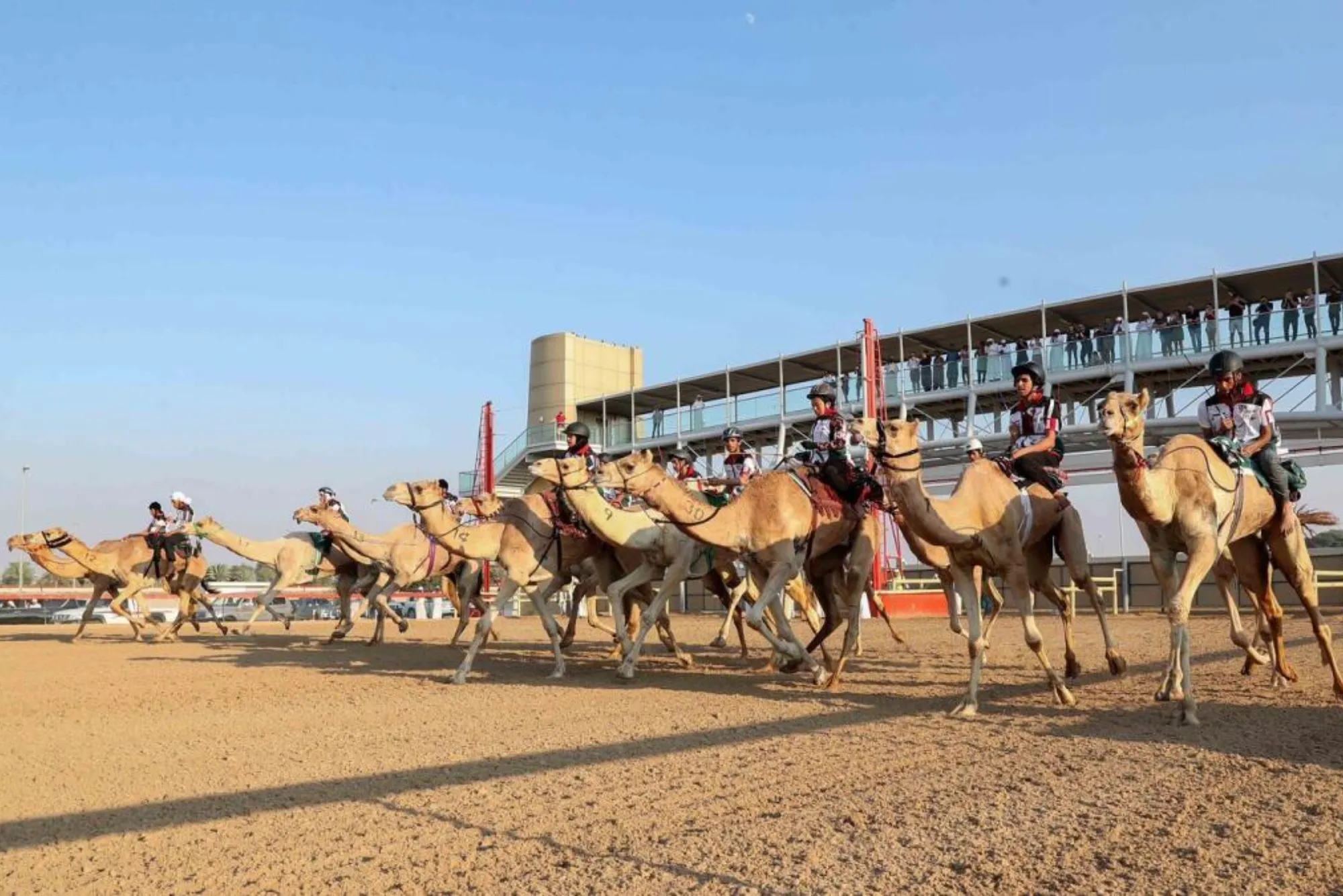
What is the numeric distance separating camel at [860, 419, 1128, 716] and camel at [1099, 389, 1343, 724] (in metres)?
1.13

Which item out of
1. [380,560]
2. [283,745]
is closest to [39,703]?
[283,745]

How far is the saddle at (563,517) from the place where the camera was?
47.8 ft

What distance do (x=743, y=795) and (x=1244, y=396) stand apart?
751 centimetres

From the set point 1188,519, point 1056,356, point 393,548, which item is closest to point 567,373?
point 1056,356

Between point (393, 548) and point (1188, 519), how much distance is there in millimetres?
14405

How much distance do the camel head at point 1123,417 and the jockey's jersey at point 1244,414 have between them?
2637 millimetres

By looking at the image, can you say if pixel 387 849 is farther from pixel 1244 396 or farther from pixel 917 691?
pixel 1244 396

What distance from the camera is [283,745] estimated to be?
9.12m

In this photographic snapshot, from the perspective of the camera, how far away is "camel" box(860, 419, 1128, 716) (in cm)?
970

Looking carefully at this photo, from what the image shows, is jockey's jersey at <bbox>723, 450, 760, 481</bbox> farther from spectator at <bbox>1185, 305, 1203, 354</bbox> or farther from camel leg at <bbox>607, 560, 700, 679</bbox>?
spectator at <bbox>1185, 305, 1203, 354</bbox>

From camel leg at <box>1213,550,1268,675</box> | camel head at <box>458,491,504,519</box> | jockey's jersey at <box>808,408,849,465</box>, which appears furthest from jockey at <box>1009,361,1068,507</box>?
camel head at <box>458,491,504,519</box>

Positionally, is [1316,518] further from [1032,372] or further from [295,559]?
[295,559]

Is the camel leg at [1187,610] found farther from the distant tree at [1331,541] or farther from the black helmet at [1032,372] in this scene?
the distant tree at [1331,541]

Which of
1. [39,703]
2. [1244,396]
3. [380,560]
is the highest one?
[1244,396]
